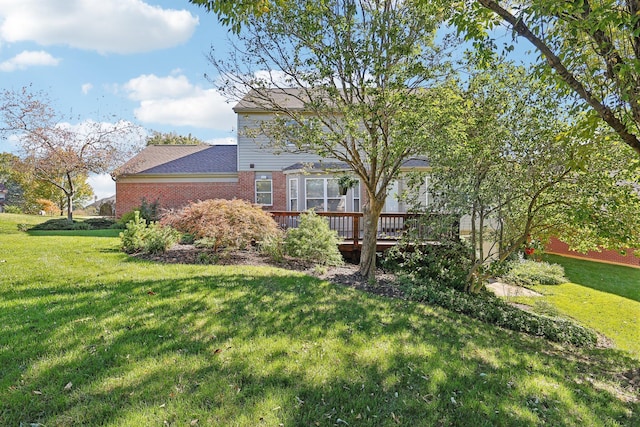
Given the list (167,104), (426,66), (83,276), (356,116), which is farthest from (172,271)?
(167,104)

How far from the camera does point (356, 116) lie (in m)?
6.81

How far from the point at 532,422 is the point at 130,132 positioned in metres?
19.4

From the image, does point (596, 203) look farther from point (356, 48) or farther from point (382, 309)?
point (356, 48)

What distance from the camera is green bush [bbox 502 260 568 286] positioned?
38.3ft

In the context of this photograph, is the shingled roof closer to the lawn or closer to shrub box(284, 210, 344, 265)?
shrub box(284, 210, 344, 265)

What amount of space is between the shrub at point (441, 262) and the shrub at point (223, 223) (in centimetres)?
348

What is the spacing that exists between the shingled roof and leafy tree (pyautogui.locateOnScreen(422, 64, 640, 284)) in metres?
12.5

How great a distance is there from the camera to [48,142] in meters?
15.8

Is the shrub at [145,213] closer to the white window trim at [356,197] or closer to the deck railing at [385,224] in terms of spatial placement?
the deck railing at [385,224]

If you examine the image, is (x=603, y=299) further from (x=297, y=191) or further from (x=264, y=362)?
(x=264, y=362)

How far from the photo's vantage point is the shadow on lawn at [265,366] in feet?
9.37

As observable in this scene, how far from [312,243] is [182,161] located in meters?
12.4

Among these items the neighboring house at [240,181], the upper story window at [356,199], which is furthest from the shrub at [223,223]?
the upper story window at [356,199]

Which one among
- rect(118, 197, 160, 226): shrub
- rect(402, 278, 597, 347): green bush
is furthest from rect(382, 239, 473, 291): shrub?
rect(118, 197, 160, 226): shrub
